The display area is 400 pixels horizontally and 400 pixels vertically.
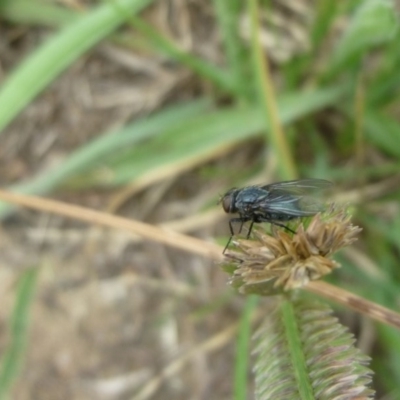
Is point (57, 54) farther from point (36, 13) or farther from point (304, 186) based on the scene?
point (304, 186)

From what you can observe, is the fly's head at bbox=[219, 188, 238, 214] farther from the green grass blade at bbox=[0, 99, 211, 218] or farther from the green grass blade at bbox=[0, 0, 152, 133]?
the green grass blade at bbox=[0, 99, 211, 218]

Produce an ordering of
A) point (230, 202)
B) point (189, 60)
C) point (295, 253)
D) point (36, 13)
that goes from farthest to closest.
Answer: point (36, 13) → point (189, 60) → point (230, 202) → point (295, 253)

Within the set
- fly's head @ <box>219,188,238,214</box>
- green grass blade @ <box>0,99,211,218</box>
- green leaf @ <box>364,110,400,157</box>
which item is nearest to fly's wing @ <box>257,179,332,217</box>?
fly's head @ <box>219,188,238,214</box>

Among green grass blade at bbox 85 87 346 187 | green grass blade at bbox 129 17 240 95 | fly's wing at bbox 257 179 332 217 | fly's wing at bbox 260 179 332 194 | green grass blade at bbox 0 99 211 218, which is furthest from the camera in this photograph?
green grass blade at bbox 0 99 211 218

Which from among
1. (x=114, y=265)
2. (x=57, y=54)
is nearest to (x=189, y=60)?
(x=57, y=54)

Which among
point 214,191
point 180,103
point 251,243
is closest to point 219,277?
point 214,191

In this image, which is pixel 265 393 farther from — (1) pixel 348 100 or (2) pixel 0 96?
(1) pixel 348 100
